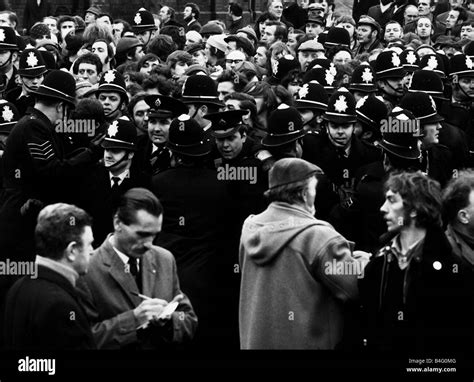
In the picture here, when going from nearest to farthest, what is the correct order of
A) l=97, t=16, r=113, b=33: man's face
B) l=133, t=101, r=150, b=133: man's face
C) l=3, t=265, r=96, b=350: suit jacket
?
l=3, t=265, r=96, b=350: suit jacket < l=133, t=101, r=150, b=133: man's face < l=97, t=16, r=113, b=33: man's face

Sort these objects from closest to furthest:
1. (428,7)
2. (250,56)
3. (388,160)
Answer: (388,160) → (250,56) → (428,7)

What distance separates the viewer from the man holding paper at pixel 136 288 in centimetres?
776

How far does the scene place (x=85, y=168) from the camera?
10906 millimetres

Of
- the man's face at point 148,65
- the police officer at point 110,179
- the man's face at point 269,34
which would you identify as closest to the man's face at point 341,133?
the police officer at point 110,179

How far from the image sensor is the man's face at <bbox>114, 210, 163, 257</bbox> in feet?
26.1

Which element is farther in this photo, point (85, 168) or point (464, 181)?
point (85, 168)

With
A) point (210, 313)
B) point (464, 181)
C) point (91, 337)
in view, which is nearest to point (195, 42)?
point (210, 313)

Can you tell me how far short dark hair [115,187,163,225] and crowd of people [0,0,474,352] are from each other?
0.01 meters

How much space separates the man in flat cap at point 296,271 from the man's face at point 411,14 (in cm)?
1257

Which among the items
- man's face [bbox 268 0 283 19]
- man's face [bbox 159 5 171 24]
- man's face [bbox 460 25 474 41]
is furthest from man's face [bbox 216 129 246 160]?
man's face [bbox 159 5 171 24]

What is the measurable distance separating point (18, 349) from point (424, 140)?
4850 millimetres

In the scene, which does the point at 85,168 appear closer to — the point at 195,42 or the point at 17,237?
the point at 17,237

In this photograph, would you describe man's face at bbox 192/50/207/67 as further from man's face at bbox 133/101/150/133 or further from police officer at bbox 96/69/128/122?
man's face at bbox 133/101/150/133

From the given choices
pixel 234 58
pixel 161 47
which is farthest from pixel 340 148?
pixel 161 47
